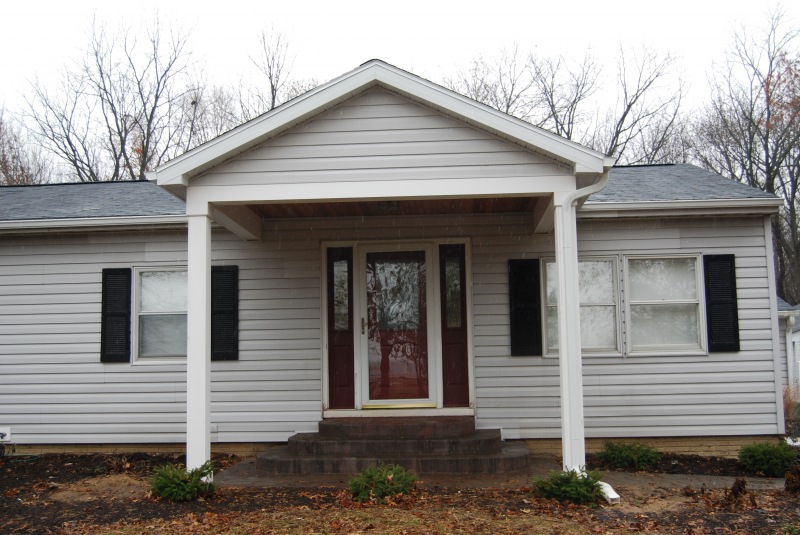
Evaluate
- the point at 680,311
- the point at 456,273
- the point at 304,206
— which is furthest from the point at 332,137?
the point at 680,311

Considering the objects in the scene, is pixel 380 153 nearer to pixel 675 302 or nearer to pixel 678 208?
pixel 678 208

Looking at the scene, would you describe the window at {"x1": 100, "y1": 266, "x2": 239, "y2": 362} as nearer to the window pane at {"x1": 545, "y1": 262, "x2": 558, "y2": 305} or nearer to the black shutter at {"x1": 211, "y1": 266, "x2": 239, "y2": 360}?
the black shutter at {"x1": 211, "y1": 266, "x2": 239, "y2": 360}

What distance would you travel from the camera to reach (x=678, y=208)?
8469 millimetres

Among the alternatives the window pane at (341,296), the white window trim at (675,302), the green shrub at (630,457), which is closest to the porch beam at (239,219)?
the window pane at (341,296)

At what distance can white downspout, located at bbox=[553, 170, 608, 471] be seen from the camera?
6379 mm

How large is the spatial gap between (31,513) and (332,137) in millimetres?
4203

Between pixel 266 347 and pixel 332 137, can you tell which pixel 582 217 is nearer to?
pixel 332 137

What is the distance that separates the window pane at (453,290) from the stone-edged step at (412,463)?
1759 millimetres

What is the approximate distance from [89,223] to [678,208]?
7089 millimetres

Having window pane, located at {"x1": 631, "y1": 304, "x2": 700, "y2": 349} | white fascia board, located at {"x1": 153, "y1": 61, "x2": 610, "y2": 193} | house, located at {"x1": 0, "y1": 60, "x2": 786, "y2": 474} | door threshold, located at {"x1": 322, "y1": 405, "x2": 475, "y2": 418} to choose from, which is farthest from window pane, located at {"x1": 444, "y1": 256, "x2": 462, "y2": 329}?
white fascia board, located at {"x1": 153, "y1": 61, "x2": 610, "y2": 193}

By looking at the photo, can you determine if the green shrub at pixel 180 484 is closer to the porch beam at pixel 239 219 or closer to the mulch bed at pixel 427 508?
the mulch bed at pixel 427 508

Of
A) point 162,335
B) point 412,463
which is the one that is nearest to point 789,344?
point 412,463

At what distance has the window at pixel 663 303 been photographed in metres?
8.70

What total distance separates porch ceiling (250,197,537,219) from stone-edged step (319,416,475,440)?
7.97 feet
